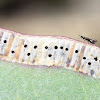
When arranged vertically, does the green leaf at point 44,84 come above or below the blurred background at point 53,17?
below

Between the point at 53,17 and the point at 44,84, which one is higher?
the point at 53,17

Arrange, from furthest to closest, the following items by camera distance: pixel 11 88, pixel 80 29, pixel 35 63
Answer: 1. pixel 80 29
2. pixel 35 63
3. pixel 11 88

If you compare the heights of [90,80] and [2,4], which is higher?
[2,4]

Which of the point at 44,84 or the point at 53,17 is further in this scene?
the point at 53,17

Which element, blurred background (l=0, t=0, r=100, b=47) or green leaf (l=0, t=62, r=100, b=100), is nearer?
green leaf (l=0, t=62, r=100, b=100)

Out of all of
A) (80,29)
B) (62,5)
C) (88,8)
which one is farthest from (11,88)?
(88,8)

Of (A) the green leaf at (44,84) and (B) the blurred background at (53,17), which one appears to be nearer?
(A) the green leaf at (44,84)

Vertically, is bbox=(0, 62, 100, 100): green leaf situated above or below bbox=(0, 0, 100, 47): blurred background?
below

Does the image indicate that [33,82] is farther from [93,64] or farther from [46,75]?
[93,64]
